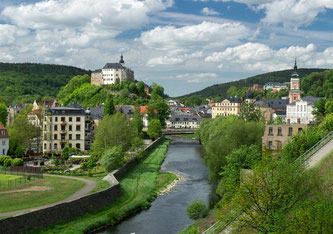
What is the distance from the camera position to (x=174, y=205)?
39.7 meters

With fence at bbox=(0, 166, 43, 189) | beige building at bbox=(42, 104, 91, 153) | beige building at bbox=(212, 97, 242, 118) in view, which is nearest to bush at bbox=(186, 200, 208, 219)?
fence at bbox=(0, 166, 43, 189)

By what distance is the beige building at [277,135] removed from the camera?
4316 cm

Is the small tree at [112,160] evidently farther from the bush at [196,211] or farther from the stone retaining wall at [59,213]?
the bush at [196,211]

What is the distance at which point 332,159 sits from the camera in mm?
27531

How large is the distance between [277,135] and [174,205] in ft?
42.8

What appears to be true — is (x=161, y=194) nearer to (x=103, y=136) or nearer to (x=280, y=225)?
(x=103, y=136)

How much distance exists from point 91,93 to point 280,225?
5251 inches

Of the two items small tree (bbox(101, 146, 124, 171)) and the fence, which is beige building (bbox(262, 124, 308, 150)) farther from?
the fence

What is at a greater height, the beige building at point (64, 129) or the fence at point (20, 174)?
the beige building at point (64, 129)

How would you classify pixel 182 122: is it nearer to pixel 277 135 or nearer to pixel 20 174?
pixel 20 174

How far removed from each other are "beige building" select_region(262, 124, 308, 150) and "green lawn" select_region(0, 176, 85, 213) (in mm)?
19469

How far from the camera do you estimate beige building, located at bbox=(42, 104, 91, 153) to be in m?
74.2

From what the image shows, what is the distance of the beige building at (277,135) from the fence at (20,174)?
2436 centimetres

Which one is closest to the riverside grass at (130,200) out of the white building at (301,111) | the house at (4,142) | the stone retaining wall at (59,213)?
the stone retaining wall at (59,213)
